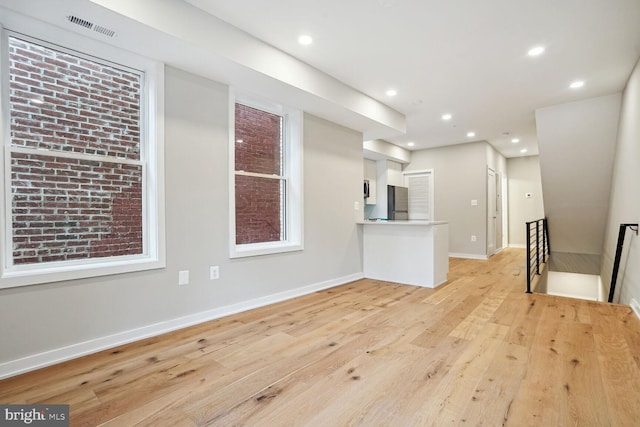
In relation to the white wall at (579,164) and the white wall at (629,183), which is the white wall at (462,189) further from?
the white wall at (629,183)

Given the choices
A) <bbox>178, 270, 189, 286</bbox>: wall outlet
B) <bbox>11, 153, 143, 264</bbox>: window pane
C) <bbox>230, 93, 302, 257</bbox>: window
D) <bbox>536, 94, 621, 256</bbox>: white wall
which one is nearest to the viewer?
<bbox>11, 153, 143, 264</bbox>: window pane

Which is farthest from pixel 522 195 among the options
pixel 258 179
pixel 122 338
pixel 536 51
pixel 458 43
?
pixel 122 338

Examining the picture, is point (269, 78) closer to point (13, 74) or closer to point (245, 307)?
point (13, 74)

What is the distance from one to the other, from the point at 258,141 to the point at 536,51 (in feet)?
9.71

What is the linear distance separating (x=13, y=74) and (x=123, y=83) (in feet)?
2.21

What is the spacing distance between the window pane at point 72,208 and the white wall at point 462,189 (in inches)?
251

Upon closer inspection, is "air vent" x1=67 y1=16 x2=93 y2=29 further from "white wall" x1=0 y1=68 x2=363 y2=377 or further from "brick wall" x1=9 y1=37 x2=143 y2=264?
"white wall" x1=0 y1=68 x2=363 y2=377

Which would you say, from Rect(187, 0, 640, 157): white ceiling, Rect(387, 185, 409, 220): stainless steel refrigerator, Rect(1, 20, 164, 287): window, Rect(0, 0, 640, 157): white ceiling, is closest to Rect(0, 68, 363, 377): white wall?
Rect(1, 20, 164, 287): window

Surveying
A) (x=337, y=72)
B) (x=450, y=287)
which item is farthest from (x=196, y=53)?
(x=450, y=287)

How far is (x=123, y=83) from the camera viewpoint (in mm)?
2604

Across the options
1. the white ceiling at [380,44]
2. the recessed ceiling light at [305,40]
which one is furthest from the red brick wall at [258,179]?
the recessed ceiling light at [305,40]

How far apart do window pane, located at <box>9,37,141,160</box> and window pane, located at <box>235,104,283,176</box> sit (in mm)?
1012

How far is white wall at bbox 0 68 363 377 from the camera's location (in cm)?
209

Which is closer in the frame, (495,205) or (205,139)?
(205,139)
